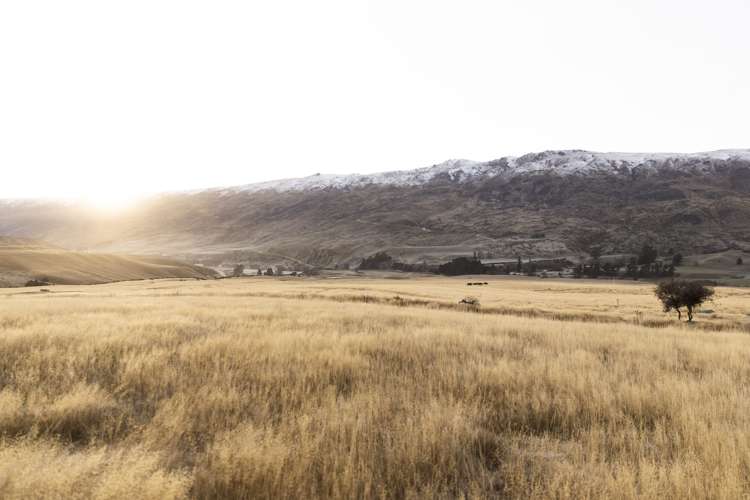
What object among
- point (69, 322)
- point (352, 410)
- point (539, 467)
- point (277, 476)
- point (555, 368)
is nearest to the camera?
point (277, 476)

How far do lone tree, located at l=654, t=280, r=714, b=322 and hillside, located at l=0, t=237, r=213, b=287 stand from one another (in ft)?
260

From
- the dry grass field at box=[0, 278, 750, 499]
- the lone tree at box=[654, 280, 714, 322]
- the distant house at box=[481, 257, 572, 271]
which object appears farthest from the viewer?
the distant house at box=[481, 257, 572, 271]

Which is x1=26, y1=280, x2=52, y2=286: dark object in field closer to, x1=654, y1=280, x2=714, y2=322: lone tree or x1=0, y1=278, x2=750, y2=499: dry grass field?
x1=0, y1=278, x2=750, y2=499: dry grass field

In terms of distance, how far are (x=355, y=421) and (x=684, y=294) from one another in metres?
26.1

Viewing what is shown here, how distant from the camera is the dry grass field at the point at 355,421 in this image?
347 centimetres

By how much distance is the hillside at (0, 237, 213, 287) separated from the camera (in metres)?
71.8

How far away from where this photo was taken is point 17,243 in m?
122

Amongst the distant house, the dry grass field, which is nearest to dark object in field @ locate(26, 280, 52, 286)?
the dry grass field

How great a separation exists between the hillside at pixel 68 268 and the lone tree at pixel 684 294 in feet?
260

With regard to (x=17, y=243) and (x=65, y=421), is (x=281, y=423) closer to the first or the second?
(x=65, y=421)

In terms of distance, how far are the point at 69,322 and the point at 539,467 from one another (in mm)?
11953

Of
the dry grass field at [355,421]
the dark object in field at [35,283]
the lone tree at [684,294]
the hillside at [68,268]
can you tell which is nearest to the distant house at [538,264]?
the hillside at [68,268]

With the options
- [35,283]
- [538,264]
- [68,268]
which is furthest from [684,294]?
[538,264]

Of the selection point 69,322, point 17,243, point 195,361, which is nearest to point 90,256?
point 17,243
